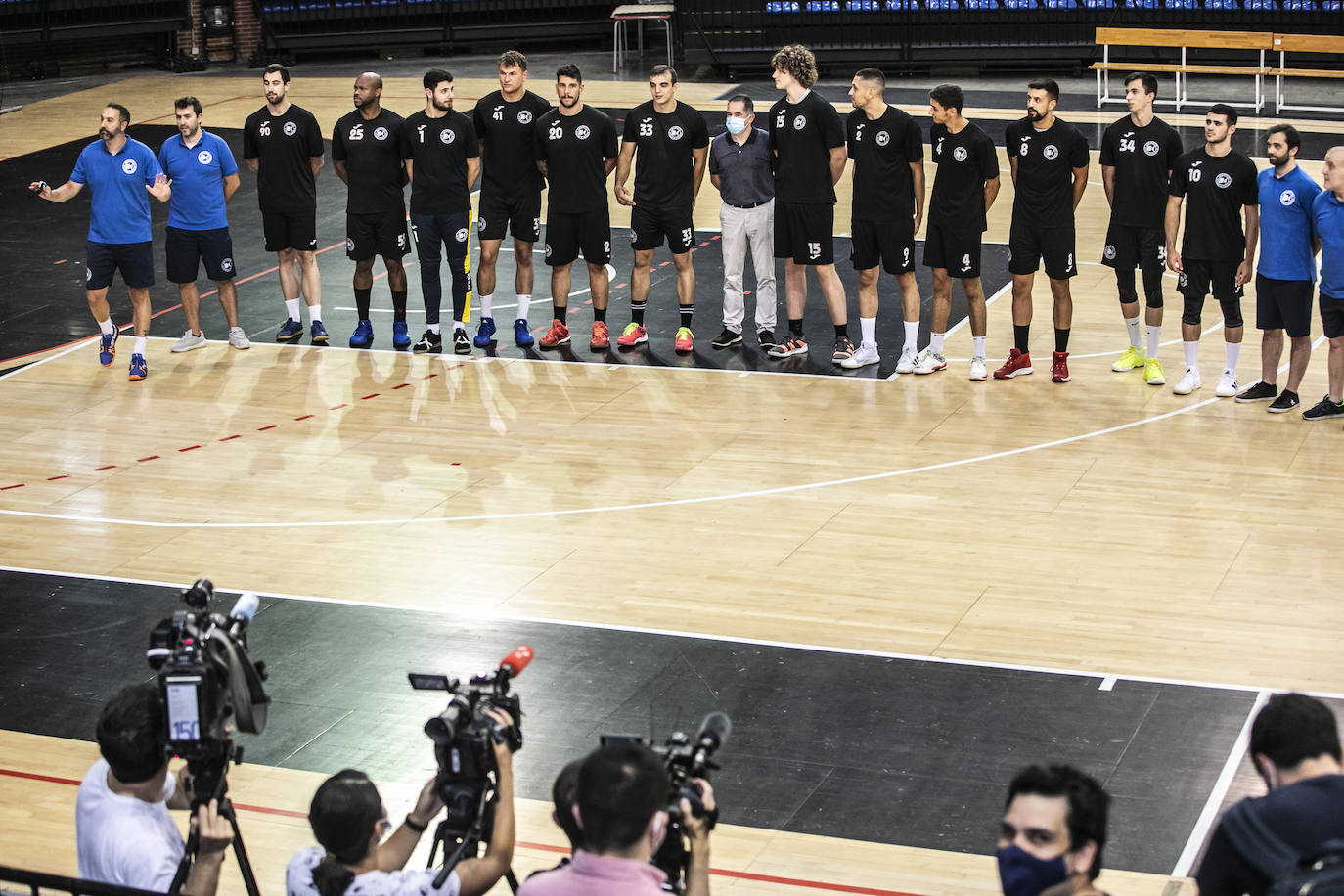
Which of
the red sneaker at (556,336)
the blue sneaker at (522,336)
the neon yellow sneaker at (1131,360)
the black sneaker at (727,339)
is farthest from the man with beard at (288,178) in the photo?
the neon yellow sneaker at (1131,360)

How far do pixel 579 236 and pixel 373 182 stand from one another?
163 cm

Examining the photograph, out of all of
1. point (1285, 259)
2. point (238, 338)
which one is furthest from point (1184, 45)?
point (238, 338)

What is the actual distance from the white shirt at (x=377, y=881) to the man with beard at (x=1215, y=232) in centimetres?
810

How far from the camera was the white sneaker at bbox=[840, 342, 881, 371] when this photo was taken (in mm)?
12158

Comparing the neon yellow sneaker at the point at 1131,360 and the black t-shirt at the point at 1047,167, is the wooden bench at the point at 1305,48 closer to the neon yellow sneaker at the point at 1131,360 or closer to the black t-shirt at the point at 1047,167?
the neon yellow sneaker at the point at 1131,360

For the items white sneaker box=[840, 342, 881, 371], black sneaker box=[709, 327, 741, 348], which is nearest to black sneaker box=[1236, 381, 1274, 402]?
white sneaker box=[840, 342, 881, 371]

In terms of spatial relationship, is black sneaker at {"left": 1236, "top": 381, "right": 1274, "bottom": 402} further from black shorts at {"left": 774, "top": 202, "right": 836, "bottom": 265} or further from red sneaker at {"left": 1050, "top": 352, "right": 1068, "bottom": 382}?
black shorts at {"left": 774, "top": 202, "right": 836, "bottom": 265}

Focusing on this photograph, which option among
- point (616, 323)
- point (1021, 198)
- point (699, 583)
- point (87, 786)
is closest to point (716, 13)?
point (616, 323)

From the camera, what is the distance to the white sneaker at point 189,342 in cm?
1310

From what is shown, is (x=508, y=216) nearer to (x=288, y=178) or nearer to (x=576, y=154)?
(x=576, y=154)

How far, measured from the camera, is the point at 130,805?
4.54 meters

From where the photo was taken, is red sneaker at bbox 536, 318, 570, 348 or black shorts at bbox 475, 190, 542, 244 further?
red sneaker at bbox 536, 318, 570, 348

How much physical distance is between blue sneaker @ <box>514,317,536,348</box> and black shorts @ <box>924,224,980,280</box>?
10.4 feet

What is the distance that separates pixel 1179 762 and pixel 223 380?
315 inches
